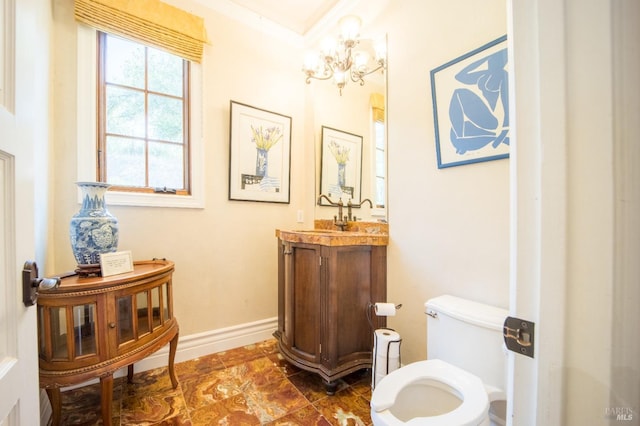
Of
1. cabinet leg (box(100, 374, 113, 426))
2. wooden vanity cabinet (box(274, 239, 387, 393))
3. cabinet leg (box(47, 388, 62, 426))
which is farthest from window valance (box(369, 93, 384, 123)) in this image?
cabinet leg (box(47, 388, 62, 426))

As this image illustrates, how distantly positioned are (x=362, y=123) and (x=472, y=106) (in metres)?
0.89

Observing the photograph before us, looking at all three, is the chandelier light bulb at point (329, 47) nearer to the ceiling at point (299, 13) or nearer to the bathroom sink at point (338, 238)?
the ceiling at point (299, 13)

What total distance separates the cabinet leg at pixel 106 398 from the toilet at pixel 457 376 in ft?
4.06

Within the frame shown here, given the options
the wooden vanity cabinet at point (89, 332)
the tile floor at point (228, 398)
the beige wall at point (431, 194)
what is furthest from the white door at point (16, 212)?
the beige wall at point (431, 194)

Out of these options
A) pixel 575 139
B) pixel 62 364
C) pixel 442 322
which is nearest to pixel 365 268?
pixel 442 322

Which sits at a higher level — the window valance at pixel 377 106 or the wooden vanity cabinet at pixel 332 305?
the window valance at pixel 377 106

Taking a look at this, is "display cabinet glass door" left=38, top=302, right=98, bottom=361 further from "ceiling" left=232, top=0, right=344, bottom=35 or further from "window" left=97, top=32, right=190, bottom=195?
"ceiling" left=232, top=0, right=344, bottom=35

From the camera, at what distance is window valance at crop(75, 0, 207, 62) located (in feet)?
5.33

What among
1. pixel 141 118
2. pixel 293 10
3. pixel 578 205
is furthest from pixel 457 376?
pixel 293 10

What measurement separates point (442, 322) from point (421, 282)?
35cm

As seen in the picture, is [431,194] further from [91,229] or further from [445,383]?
[91,229]

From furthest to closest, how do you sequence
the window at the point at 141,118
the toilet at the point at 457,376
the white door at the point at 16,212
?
the window at the point at 141,118 → the toilet at the point at 457,376 → the white door at the point at 16,212

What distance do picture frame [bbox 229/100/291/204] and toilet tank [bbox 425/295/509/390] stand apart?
5.25ft

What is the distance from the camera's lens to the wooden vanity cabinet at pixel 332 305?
1.59 m
